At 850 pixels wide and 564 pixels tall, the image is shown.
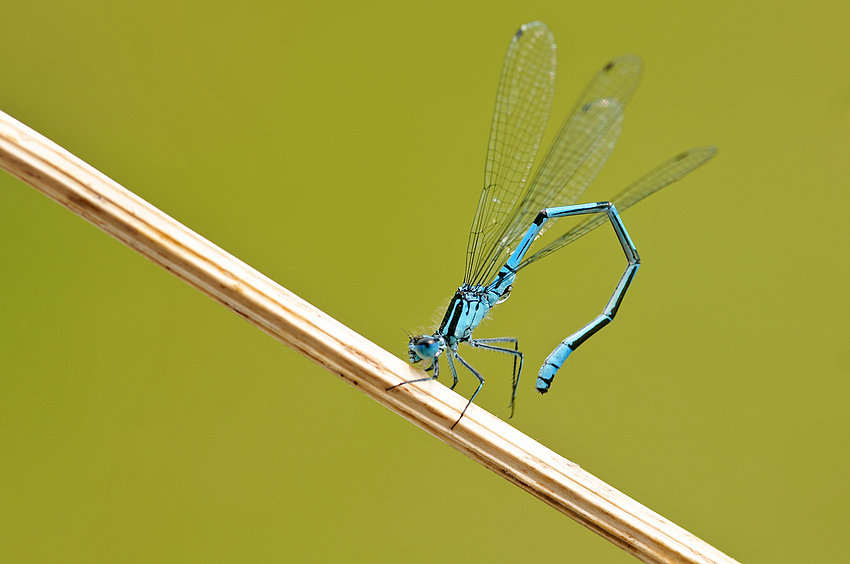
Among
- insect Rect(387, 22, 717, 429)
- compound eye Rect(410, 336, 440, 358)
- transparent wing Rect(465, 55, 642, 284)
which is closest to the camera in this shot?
compound eye Rect(410, 336, 440, 358)

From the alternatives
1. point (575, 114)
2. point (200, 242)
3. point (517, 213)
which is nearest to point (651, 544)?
point (517, 213)

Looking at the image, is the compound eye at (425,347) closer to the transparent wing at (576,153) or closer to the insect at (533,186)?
the insect at (533,186)

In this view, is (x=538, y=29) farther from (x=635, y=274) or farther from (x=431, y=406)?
(x=431, y=406)

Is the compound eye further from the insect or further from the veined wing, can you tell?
the veined wing

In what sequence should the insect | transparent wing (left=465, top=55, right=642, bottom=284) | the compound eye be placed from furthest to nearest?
transparent wing (left=465, top=55, right=642, bottom=284) → the insect → the compound eye

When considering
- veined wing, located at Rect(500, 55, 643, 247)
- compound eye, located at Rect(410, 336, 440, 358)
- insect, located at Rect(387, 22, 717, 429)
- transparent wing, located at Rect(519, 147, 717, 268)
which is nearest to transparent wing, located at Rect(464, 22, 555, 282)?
insect, located at Rect(387, 22, 717, 429)

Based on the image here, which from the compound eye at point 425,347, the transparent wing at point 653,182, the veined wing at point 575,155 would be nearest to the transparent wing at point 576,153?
the veined wing at point 575,155

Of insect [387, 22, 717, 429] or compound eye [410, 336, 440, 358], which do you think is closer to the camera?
compound eye [410, 336, 440, 358]
